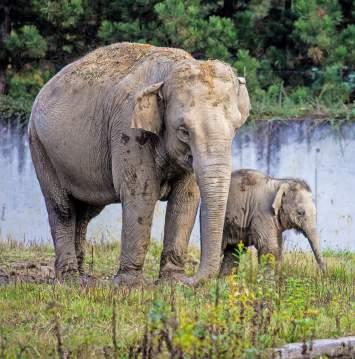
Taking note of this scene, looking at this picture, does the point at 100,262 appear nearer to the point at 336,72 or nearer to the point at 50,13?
the point at 50,13

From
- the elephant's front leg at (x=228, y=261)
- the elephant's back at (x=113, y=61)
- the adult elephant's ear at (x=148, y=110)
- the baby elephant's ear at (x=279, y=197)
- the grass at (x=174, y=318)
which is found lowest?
the grass at (x=174, y=318)

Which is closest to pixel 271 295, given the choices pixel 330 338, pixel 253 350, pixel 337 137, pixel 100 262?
pixel 330 338

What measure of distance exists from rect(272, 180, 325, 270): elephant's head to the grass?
1812 millimetres

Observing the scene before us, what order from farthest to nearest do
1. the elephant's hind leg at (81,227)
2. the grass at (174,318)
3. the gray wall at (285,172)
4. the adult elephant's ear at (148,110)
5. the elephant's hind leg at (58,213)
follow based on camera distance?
the gray wall at (285,172)
the elephant's hind leg at (81,227)
the elephant's hind leg at (58,213)
the adult elephant's ear at (148,110)
the grass at (174,318)

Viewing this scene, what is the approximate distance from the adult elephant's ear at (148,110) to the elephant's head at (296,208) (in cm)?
289

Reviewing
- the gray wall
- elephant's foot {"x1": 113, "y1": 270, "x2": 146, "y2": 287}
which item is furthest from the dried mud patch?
the gray wall

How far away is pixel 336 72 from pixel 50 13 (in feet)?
15.5

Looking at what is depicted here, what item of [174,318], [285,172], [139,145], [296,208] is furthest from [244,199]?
[174,318]

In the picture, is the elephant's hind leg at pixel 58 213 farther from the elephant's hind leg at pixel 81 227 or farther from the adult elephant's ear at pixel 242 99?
the adult elephant's ear at pixel 242 99

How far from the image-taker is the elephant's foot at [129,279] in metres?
12.0

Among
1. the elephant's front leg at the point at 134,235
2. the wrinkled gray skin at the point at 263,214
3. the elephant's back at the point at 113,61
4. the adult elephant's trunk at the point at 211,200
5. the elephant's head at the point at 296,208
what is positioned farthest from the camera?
the elephant's head at the point at 296,208

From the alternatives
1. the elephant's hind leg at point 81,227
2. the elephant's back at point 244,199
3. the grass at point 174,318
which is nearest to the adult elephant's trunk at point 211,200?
the grass at point 174,318

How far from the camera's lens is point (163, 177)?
12.0 meters

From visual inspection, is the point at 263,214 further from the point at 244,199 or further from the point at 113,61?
the point at 113,61
